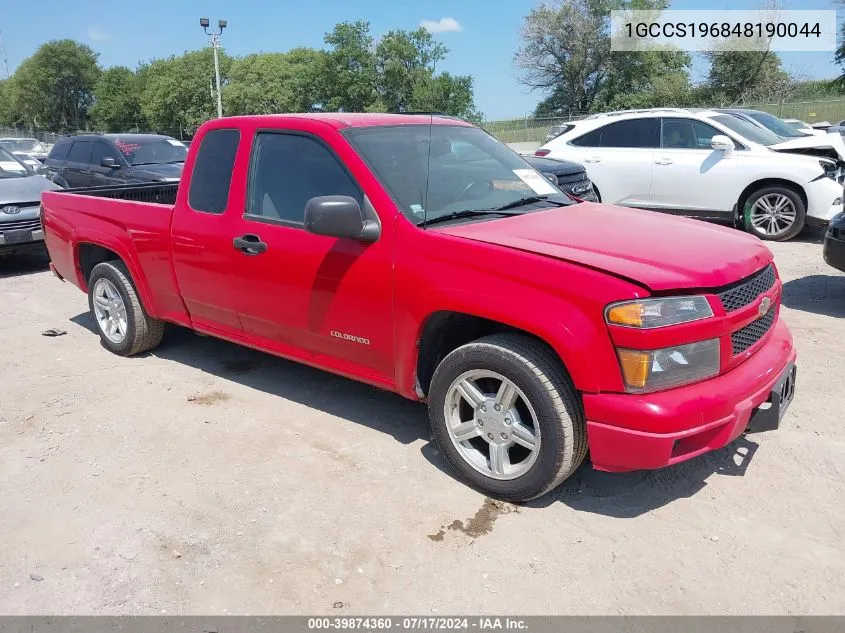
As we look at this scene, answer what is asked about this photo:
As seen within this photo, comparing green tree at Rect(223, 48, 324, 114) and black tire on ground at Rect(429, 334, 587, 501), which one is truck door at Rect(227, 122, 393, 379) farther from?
green tree at Rect(223, 48, 324, 114)

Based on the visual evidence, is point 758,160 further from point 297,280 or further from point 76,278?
point 76,278

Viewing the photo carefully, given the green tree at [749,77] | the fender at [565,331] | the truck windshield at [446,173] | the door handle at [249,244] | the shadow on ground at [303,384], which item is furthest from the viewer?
the green tree at [749,77]

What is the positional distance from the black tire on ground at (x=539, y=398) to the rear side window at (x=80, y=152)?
11.4 meters

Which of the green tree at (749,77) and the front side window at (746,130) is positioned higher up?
the green tree at (749,77)

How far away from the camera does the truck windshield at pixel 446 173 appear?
381 cm

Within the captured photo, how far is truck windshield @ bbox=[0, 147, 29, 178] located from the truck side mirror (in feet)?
26.7

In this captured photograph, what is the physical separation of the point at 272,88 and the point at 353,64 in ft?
35.5

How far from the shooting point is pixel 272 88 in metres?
76.8

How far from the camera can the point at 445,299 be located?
11.3ft

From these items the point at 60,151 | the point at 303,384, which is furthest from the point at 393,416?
the point at 60,151

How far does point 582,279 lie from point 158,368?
3.75m

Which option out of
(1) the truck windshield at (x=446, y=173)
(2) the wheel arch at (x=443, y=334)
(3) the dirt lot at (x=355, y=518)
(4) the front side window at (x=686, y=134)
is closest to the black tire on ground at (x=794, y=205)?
(4) the front side window at (x=686, y=134)

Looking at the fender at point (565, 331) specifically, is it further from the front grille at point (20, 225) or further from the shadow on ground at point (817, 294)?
the front grille at point (20, 225)

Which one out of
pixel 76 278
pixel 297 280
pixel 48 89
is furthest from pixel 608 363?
pixel 48 89
